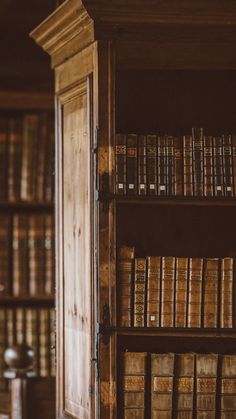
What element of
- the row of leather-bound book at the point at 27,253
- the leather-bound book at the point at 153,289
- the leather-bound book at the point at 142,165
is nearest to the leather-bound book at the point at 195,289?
the leather-bound book at the point at 153,289

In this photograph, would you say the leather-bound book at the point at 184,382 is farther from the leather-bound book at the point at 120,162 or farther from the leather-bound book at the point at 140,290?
the leather-bound book at the point at 120,162

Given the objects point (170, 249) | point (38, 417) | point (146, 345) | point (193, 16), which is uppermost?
point (193, 16)

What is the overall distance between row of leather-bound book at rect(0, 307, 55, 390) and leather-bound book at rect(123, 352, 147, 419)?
1701 millimetres

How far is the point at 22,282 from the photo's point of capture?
16.9 ft

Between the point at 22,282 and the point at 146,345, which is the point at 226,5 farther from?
the point at 22,282

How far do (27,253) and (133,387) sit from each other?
1788mm

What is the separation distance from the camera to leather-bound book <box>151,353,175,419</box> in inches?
139

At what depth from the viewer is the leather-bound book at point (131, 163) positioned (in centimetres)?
354

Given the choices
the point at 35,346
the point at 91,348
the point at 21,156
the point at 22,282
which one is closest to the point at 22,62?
the point at 21,156

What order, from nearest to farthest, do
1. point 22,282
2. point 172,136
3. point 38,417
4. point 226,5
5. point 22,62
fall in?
point 226,5, point 172,136, point 38,417, point 22,282, point 22,62

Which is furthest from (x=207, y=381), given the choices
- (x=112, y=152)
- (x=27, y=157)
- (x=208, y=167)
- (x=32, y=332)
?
(x=27, y=157)

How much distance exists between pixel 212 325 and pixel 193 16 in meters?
1.21

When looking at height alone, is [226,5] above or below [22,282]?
above

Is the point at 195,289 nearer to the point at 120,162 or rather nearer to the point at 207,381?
the point at 207,381
